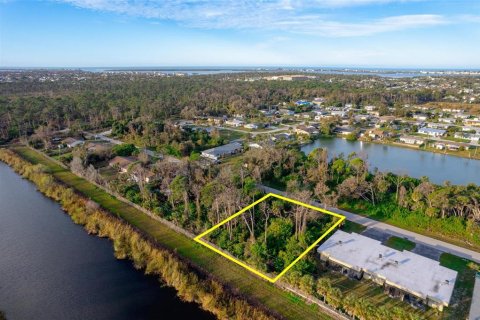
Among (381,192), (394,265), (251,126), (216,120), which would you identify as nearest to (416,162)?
(381,192)

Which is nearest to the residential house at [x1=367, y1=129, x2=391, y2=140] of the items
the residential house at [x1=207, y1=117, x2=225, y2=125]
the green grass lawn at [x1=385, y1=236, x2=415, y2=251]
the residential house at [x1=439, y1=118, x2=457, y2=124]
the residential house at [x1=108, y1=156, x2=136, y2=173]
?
the residential house at [x1=439, y1=118, x2=457, y2=124]

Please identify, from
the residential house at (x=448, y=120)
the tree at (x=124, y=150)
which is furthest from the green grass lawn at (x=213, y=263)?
the residential house at (x=448, y=120)

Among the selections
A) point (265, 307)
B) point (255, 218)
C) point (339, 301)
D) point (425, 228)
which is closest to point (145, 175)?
point (255, 218)

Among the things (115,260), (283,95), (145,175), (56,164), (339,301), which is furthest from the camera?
(283,95)

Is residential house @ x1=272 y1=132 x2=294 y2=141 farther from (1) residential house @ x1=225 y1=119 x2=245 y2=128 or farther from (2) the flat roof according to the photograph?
(2) the flat roof

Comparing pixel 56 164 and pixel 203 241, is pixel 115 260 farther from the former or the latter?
pixel 56 164

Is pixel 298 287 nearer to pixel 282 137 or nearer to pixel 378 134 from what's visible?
pixel 282 137
